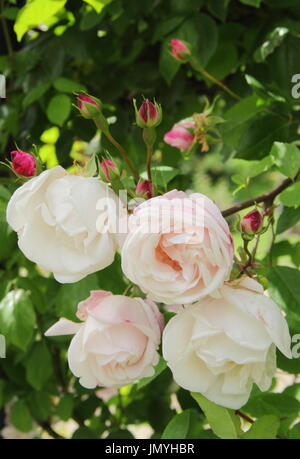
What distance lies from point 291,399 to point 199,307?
1.36 ft

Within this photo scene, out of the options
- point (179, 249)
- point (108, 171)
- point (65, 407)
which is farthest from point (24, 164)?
point (65, 407)

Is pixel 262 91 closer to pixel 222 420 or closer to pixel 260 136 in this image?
pixel 260 136

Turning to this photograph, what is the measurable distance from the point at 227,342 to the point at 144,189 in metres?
0.20

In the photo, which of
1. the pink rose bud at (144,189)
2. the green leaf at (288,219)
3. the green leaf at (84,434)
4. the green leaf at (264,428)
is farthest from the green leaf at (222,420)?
the green leaf at (84,434)

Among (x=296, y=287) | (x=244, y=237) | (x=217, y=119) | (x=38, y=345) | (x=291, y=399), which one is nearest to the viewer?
(x=244, y=237)

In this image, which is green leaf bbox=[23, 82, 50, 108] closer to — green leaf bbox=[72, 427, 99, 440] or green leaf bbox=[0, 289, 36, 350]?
green leaf bbox=[0, 289, 36, 350]

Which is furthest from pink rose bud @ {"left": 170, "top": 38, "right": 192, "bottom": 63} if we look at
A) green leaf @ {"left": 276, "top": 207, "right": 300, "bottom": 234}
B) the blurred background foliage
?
green leaf @ {"left": 276, "top": 207, "right": 300, "bottom": 234}

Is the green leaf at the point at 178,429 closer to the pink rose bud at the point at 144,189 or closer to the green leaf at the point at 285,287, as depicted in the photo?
the green leaf at the point at 285,287

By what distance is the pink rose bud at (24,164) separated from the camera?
681 mm

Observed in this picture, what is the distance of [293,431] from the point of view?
89 cm

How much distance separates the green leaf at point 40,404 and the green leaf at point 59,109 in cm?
65
